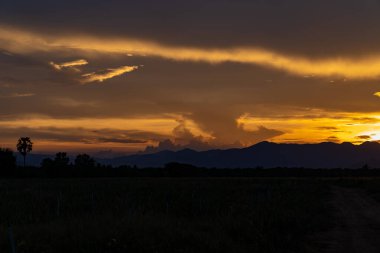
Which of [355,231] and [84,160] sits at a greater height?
[84,160]

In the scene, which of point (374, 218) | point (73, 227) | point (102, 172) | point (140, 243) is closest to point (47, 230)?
point (73, 227)

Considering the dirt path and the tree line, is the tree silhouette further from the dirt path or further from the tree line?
the dirt path

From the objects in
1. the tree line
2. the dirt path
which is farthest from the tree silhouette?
the dirt path

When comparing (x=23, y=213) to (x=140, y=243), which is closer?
(x=140, y=243)

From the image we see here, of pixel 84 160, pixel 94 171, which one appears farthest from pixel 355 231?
pixel 84 160

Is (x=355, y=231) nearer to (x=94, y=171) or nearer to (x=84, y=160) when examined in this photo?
(x=94, y=171)

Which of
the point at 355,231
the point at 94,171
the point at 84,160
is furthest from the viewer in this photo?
the point at 84,160

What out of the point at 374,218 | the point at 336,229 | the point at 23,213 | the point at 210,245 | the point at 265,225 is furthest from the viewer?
the point at 374,218

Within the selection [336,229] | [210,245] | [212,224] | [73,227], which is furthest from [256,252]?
[336,229]

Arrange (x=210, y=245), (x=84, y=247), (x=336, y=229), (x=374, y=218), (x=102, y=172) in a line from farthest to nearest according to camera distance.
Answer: (x=102, y=172)
(x=374, y=218)
(x=336, y=229)
(x=210, y=245)
(x=84, y=247)

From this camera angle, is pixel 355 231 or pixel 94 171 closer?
pixel 355 231

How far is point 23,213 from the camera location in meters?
23.1

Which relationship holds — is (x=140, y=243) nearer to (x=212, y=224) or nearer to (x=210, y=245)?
(x=210, y=245)

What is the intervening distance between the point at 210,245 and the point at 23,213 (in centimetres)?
1237
